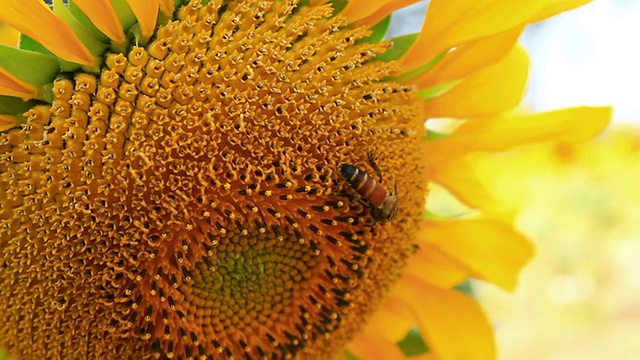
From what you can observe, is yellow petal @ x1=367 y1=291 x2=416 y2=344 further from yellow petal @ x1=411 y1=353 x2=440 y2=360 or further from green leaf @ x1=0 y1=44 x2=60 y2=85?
green leaf @ x1=0 y1=44 x2=60 y2=85

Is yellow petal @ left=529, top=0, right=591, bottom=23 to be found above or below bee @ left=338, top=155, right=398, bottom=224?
above

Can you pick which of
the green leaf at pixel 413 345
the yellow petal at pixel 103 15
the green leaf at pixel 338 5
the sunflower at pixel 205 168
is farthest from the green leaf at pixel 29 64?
the green leaf at pixel 413 345

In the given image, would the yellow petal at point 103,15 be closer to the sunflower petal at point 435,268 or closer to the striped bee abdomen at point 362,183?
the striped bee abdomen at point 362,183

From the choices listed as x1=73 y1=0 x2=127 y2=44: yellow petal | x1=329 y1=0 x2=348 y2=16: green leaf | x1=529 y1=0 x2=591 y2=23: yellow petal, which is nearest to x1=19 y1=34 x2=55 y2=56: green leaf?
x1=73 y1=0 x2=127 y2=44: yellow petal

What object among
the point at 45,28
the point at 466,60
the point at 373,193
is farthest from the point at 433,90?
the point at 45,28

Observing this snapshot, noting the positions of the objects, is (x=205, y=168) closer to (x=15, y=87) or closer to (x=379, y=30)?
(x=15, y=87)

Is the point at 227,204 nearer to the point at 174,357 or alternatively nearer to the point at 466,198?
the point at 174,357

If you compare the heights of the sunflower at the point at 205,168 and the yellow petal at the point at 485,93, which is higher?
the yellow petal at the point at 485,93
